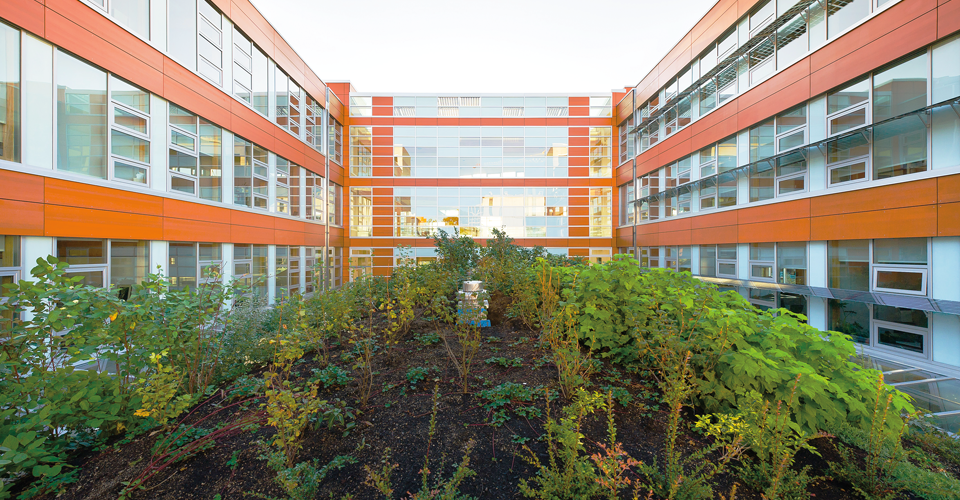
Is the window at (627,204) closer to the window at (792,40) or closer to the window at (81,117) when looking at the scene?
the window at (792,40)

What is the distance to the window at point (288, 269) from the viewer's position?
13586mm

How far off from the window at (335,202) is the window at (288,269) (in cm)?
528

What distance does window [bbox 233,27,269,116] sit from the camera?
1138cm

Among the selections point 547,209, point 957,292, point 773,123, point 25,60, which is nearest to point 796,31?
point 773,123

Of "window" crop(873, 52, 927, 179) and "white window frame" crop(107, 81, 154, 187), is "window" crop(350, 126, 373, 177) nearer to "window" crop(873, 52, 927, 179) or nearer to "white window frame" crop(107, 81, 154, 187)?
"white window frame" crop(107, 81, 154, 187)

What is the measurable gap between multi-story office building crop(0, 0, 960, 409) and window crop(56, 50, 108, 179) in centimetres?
4

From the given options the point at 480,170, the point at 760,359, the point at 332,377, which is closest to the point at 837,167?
the point at 760,359

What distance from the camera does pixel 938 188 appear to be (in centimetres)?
649

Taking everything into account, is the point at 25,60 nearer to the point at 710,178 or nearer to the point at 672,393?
the point at 672,393

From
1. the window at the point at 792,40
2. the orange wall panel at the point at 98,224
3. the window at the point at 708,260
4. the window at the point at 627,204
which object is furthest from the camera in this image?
the window at the point at 627,204

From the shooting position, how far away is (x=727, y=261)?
12219 mm

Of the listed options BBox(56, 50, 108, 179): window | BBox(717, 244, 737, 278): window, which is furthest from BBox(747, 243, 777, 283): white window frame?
BBox(56, 50, 108, 179): window

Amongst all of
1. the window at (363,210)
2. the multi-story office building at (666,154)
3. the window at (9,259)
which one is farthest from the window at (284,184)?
the window at (9,259)

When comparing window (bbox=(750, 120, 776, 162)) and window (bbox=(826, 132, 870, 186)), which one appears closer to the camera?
window (bbox=(826, 132, 870, 186))
